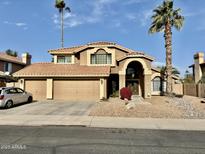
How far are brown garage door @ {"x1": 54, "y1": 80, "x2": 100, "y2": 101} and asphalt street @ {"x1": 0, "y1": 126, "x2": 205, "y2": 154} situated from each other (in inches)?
547

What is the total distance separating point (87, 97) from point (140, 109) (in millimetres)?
9154

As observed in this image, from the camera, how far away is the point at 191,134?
10.2 meters

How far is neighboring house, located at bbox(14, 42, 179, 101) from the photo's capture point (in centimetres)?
2480

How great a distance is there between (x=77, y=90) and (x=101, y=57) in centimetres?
568

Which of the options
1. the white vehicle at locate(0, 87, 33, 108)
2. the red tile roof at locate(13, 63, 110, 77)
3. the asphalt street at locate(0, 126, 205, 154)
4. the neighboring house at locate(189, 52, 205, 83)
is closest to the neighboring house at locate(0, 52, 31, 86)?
the red tile roof at locate(13, 63, 110, 77)

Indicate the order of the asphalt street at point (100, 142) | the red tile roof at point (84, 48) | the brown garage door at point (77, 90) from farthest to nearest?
the red tile roof at point (84, 48) → the brown garage door at point (77, 90) → the asphalt street at point (100, 142)

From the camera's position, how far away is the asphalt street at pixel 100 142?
7.20 meters

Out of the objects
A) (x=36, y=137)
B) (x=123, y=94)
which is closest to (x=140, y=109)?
(x=123, y=94)

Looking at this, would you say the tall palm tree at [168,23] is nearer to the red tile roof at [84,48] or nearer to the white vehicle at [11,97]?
the red tile roof at [84,48]

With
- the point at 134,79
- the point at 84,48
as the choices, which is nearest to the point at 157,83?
the point at 134,79

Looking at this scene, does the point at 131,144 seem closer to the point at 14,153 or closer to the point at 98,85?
the point at 14,153

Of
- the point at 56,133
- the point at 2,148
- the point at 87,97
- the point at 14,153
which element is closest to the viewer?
the point at 14,153

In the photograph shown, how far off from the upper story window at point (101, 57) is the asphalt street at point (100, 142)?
58.3 ft

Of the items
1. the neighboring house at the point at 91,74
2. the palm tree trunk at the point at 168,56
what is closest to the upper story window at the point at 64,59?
the neighboring house at the point at 91,74
